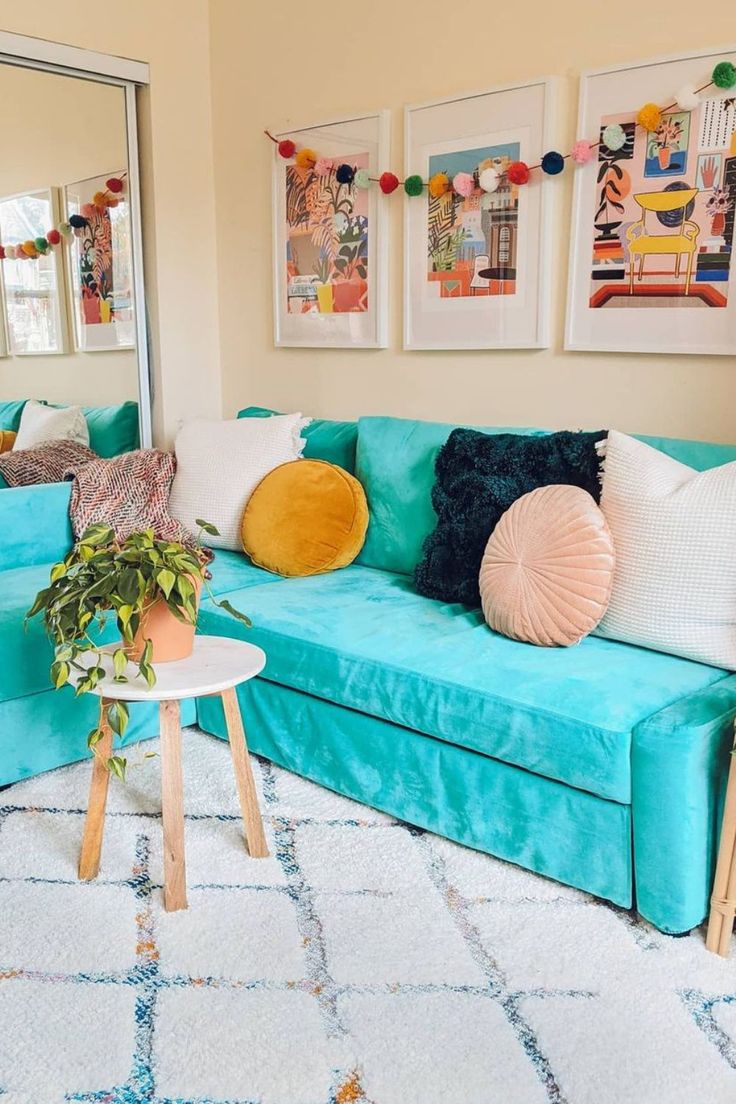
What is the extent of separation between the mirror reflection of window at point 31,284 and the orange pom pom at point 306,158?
89cm

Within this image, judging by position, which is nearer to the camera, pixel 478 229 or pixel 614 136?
pixel 614 136

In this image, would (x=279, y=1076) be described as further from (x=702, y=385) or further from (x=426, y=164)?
(x=426, y=164)

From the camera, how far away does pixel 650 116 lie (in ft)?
8.62

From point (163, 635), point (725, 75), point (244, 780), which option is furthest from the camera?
point (725, 75)

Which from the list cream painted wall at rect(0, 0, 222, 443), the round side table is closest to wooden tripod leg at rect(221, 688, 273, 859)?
the round side table

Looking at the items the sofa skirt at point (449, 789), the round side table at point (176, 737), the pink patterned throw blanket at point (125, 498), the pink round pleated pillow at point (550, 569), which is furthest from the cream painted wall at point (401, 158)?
the round side table at point (176, 737)

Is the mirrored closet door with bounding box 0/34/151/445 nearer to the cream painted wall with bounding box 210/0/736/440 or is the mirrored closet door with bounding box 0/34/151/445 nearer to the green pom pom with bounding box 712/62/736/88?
the cream painted wall with bounding box 210/0/736/440

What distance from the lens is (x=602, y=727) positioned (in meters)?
1.91

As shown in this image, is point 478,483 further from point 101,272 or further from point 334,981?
point 101,272

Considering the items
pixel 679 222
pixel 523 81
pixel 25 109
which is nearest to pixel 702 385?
pixel 679 222

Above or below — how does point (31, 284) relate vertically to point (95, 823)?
above

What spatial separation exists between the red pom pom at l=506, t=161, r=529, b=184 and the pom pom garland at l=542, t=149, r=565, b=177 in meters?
0.07

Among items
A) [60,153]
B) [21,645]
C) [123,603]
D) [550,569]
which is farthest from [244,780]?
[60,153]

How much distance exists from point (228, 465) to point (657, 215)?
4.91 feet
